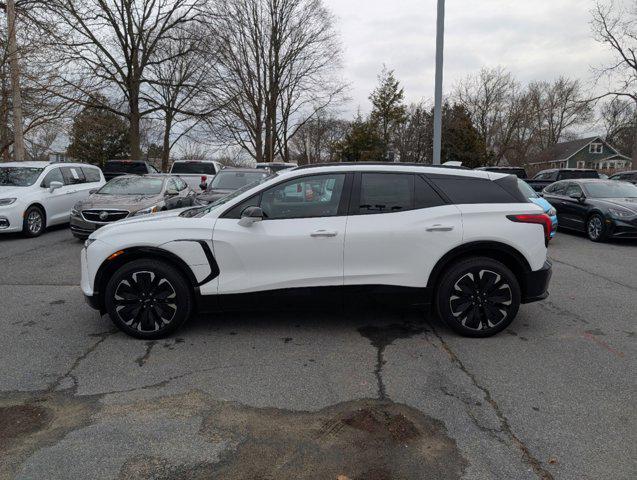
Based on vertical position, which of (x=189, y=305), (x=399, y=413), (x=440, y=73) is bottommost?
(x=399, y=413)

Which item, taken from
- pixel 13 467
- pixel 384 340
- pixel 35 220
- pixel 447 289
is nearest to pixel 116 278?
pixel 13 467

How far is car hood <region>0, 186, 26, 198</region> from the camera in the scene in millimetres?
10516

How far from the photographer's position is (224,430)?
117 inches

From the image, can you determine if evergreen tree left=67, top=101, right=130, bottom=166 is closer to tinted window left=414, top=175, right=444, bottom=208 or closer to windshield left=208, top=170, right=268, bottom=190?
windshield left=208, top=170, right=268, bottom=190

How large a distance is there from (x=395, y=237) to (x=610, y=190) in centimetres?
1009

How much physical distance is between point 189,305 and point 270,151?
111 feet

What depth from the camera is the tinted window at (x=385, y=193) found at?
453cm

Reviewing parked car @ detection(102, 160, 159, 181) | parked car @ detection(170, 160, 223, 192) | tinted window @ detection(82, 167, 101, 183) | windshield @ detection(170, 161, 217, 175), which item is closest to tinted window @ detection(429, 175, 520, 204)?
tinted window @ detection(82, 167, 101, 183)

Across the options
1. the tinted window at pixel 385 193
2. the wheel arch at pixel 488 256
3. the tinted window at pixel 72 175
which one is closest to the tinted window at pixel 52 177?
the tinted window at pixel 72 175

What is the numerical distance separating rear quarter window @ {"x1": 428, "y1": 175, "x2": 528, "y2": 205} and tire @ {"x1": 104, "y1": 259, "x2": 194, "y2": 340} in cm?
269

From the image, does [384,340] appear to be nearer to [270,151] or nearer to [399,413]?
[399,413]

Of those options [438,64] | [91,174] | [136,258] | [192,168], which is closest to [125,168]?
[192,168]

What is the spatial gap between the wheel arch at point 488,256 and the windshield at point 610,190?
867 centimetres

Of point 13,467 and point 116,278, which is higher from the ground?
point 116,278
